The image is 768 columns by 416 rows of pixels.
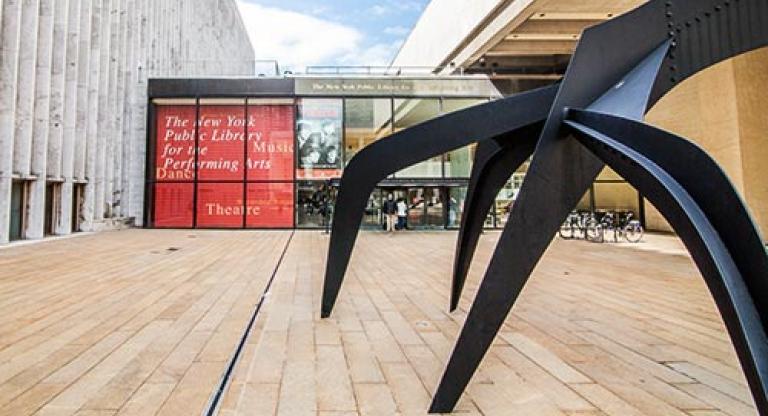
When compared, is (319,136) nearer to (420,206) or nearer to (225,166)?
(225,166)

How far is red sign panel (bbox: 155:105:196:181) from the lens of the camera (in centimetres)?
1894

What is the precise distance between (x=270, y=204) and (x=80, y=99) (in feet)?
26.5

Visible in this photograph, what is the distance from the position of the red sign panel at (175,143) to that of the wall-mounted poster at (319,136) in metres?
5.00

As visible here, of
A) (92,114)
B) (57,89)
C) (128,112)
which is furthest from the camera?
(128,112)

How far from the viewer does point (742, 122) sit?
1483cm

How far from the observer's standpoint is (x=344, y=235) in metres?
3.85

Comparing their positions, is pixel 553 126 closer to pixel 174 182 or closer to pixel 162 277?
pixel 162 277

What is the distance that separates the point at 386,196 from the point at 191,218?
356 inches

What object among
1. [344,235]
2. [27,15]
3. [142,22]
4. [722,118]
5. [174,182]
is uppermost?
[142,22]

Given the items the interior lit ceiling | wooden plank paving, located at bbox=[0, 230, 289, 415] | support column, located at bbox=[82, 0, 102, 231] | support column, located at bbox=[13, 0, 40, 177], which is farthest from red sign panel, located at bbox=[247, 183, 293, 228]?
the interior lit ceiling

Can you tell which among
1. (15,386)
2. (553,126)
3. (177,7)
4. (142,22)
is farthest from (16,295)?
(177,7)

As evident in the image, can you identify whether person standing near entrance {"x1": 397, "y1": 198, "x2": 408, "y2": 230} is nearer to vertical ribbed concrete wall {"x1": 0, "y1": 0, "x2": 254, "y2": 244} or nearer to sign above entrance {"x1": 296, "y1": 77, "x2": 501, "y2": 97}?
sign above entrance {"x1": 296, "y1": 77, "x2": 501, "y2": 97}

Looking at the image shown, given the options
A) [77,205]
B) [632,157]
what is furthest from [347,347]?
[77,205]

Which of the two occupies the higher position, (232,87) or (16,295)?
(232,87)
